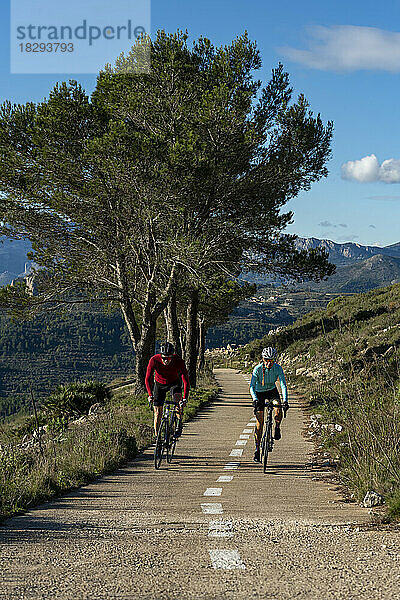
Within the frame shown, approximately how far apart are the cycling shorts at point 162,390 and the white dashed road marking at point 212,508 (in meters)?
3.79

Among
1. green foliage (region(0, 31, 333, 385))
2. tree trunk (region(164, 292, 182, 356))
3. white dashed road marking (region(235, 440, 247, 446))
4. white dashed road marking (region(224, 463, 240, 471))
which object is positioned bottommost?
white dashed road marking (region(235, 440, 247, 446))

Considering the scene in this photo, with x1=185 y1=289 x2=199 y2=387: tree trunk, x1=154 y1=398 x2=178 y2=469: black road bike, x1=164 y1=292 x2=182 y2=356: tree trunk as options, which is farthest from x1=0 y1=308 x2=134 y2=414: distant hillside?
x1=154 y1=398 x2=178 y2=469: black road bike

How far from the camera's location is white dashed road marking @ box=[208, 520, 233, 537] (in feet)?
21.1

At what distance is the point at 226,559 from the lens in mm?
5418

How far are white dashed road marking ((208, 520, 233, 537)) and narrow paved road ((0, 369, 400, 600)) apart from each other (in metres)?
0.01

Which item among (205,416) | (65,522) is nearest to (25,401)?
(65,522)

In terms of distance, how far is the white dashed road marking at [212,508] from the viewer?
26.0ft

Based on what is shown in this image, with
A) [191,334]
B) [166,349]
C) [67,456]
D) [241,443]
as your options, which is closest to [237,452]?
[241,443]

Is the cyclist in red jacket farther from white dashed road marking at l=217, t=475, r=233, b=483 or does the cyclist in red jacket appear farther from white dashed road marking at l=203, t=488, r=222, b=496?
white dashed road marking at l=203, t=488, r=222, b=496

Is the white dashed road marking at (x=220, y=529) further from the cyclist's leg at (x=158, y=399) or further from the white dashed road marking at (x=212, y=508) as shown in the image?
the cyclist's leg at (x=158, y=399)

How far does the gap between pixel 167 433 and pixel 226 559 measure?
695 cm

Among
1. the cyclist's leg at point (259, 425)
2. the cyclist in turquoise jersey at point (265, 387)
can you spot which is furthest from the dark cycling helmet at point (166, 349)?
the cyclist's leg at point (259, 425)

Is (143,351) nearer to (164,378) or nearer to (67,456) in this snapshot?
(164,378)

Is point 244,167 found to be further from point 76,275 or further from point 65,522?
point 65,522
